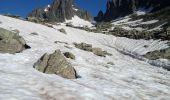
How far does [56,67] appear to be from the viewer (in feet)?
59.6

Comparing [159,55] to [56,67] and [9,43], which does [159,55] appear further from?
[56,67]

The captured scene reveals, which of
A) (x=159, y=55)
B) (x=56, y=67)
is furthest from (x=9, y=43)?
(x=159, y=55)

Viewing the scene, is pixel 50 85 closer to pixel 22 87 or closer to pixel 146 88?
pixel 22 87

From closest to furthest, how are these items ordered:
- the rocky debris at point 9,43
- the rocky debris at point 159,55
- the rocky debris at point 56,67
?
the rocky debris at point 56,67 → the rocky debris at point 9,43 → the rocky debris at point 159,55

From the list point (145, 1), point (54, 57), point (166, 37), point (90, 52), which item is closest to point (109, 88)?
point (54, 57)

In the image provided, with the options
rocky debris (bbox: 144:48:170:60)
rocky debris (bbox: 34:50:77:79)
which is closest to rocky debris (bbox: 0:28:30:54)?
rocky debris (bbox: 34:50:77:79)

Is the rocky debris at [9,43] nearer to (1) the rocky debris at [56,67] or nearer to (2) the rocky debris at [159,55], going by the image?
(1) the rocky debris at [56,67]

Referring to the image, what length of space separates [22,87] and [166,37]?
4248cm

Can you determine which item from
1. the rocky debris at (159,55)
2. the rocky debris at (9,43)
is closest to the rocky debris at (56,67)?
the rocky debris at (9,43)

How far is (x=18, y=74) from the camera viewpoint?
52.9 feet

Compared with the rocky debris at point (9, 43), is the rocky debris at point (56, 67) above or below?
below

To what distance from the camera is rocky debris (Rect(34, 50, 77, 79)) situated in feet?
58.5

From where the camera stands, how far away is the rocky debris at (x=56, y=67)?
58.5 ft

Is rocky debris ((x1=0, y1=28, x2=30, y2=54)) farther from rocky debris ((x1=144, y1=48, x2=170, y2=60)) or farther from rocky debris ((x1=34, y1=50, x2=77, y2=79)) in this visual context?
rocky debris ((x1=144, y1=48, x2=170, y2=60))
